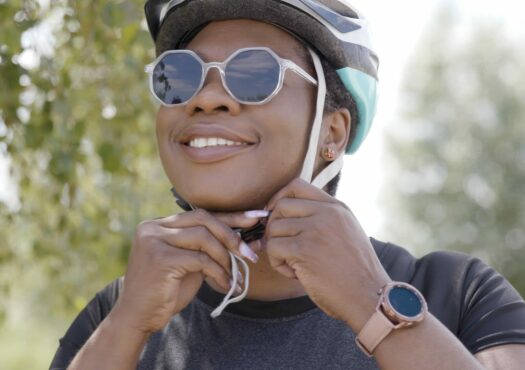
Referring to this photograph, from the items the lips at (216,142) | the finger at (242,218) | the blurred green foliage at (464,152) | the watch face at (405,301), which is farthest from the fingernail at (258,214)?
the blurred green foliage at (464,152)

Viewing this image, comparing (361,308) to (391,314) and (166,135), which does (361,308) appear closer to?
(391,314)

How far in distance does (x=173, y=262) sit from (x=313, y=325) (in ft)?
1.70

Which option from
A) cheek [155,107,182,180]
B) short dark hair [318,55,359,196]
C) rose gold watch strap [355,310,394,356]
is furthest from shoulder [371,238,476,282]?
cheek [155,107,182,180]

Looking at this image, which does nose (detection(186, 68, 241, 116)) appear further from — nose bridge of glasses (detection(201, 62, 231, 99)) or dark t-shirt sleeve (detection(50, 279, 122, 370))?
dark t-shirt sleeve (detection(50, 279, 122, 370))

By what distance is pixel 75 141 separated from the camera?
494cm

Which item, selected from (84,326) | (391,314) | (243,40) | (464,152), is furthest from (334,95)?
(464,152)

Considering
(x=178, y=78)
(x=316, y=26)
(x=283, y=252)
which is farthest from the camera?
(x=316, y=26)

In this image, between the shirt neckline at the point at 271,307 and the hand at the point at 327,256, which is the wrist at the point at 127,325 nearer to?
the shirt neckline at the point at 271,307

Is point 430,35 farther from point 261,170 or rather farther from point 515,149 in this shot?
point 261,170

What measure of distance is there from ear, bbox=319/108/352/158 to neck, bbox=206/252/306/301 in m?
0.47

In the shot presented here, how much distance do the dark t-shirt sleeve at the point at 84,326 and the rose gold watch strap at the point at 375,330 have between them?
1082 mm

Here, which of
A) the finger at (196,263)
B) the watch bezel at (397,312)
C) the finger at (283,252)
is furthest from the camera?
the finger at (196,263)

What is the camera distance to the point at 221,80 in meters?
2.83

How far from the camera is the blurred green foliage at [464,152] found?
89.2 ft
